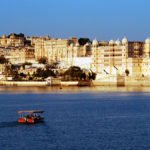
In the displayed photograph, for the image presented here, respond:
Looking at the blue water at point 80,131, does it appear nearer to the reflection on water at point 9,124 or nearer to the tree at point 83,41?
the reflection on water at point 9,124

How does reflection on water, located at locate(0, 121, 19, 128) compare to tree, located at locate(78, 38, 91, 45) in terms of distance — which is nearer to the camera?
reflection on water, located at locate(0, 121, 19, 128)

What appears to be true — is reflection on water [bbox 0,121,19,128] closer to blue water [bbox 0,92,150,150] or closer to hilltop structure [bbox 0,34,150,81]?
blue water [bbox 0,92,150,150]

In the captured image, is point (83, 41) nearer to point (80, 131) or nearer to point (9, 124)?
point (9, 124)

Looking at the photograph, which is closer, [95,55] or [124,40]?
[124,40]

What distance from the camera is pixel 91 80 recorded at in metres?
75.8

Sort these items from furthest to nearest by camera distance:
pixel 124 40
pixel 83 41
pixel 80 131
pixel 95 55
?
1. pixel 83 41
2. pixel 95 55
3. pixel 124 40
4. pixel 80 131

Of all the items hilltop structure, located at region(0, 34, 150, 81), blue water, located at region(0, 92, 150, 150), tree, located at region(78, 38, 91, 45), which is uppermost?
tree, located at region(78, 38, 91, 45)

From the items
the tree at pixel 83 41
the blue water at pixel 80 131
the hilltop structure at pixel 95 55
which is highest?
the tree at pixel 83 41

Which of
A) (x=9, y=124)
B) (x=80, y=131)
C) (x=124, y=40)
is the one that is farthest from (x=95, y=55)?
(x=80, y=131)

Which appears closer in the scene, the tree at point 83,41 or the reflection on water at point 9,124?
the reflection on water at point 9,124

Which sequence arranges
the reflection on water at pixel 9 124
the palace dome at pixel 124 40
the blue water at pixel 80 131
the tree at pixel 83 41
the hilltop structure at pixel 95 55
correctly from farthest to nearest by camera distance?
the tree at pixel 83 41 < the palace dome at pixel 124 40 < the hilltop structure at pixel 95 55 < the reflection on water at pixel 9 124 < the blue water at pixel 80 131

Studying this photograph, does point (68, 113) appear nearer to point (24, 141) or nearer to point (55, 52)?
point (24, 141)

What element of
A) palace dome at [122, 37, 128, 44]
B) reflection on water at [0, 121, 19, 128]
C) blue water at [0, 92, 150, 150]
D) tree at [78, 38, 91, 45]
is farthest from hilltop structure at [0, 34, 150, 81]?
reflection on water at [0, 121, 19, 128]

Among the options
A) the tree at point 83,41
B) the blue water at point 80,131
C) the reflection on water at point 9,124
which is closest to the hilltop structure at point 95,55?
the tree at point 83,41
